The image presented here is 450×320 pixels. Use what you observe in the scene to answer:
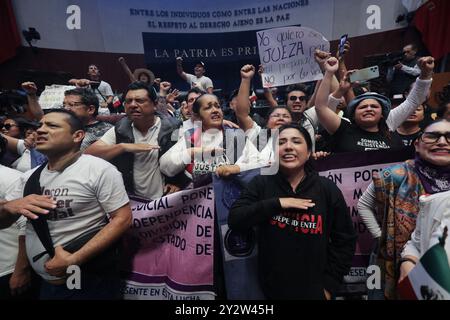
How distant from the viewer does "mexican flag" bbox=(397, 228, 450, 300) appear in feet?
3.73

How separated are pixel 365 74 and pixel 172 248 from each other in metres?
2.27

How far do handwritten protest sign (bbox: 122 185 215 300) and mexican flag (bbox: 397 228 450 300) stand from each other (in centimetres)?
125

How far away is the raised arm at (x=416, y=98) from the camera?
2.60 meters

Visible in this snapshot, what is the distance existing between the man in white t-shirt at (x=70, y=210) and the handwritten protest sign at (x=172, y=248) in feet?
0.90

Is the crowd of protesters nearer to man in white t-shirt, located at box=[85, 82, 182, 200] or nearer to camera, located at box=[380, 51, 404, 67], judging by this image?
man in white t-shirt, located at box=[85, 82, 182, 200]

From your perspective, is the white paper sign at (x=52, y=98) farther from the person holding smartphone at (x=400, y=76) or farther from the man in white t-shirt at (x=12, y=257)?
the person holding smartphone at (x=400, y=76)

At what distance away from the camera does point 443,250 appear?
1.16 metres

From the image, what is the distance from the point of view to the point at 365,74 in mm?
2691

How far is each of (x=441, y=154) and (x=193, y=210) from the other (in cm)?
160

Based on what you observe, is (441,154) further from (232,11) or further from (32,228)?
(232,11)

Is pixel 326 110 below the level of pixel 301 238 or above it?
above

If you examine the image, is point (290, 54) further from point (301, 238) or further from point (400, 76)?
point (400, 76)

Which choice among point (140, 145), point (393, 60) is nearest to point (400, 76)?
point (393, 60)
